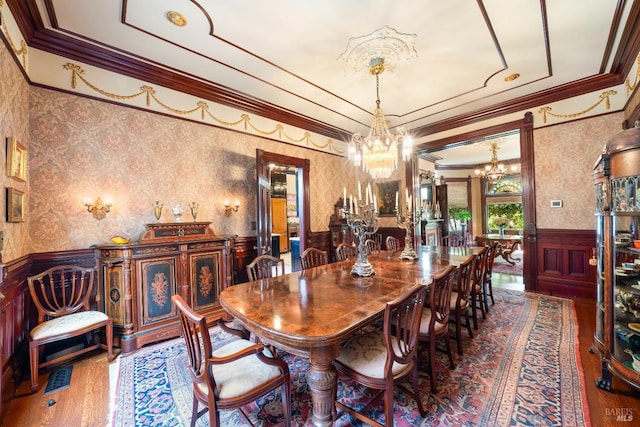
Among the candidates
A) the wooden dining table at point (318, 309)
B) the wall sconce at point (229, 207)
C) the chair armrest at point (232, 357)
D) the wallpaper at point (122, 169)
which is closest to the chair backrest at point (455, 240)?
the wooden dining table at point (318, 309)

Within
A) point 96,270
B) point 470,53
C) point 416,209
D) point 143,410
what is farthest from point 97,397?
point 416,209

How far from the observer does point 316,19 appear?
2.43 metres

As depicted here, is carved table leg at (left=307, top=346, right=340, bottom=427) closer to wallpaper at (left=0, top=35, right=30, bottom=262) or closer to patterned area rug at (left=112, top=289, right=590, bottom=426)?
patterned area rug at (left=112, top=289, right=590, bottom=426)

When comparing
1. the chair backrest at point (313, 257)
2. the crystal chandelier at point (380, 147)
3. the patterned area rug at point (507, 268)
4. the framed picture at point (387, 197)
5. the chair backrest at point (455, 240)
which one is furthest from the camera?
the framed picture at point (387, 197)

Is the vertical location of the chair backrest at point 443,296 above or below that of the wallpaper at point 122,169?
below

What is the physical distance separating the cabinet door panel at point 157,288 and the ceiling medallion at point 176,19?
2.39 meters

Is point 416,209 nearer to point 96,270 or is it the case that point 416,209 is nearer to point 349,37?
point 349,37

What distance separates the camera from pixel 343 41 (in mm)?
2744

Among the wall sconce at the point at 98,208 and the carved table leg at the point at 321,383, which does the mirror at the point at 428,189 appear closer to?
the carved table leg at the point at 321,383

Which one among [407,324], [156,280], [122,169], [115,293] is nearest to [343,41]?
[407,324]

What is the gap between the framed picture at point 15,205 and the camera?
2.01m

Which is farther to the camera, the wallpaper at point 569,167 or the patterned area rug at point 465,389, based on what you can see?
the wallpaper at point 569,167

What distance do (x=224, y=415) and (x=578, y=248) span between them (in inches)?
203

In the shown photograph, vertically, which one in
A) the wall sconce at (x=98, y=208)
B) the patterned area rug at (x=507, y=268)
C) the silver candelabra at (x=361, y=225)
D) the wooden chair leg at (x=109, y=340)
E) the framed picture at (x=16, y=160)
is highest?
the framed picture at (x=16, y=160)
